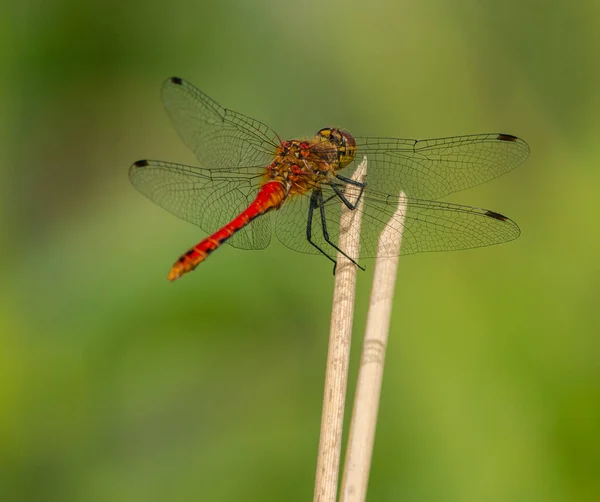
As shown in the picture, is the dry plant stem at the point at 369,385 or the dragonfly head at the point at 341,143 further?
the dragonfly head at the point at 341,143

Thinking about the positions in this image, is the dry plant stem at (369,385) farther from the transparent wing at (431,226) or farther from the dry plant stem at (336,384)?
the transparent wing at (431,226)

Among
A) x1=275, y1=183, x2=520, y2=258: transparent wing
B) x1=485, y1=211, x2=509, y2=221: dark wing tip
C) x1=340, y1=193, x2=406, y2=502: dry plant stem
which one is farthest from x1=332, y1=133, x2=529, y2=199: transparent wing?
x1=340, y1=193, x2=406, y2=502: dry plant stem

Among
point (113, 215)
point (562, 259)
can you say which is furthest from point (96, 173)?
point (562, 259)

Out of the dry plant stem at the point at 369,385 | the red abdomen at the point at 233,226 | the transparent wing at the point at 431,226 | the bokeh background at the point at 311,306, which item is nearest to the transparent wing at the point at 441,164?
the transparent wing at the point at 431,226

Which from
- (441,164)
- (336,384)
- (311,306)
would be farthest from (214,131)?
(336,384)

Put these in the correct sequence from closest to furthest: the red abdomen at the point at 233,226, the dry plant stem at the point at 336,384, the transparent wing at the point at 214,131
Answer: the dry plant stem at the point at 336,384 < the red abdomen at the point at 233,226 < the transparent wing at the point at 214,131

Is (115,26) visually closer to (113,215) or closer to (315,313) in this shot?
(113,215)

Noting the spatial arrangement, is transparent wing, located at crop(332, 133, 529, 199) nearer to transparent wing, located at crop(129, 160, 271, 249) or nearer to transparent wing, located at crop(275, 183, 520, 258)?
transparent wing, located at crop(275, 183, 520, 258)
